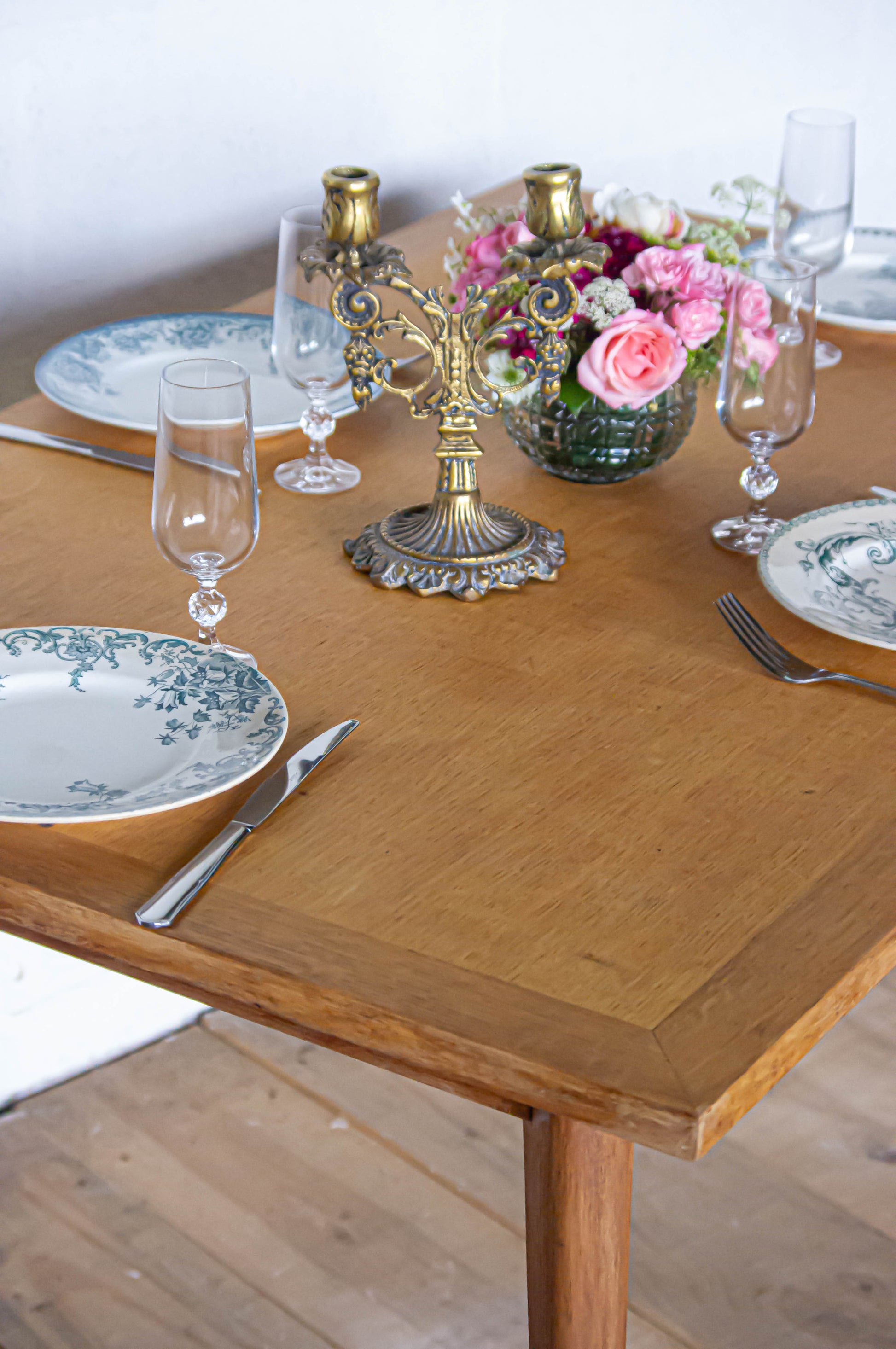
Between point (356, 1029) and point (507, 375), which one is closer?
point (356, 1029)

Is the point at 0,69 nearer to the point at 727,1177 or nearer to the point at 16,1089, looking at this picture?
the point at 16,1089

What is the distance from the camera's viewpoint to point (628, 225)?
1.15 metres

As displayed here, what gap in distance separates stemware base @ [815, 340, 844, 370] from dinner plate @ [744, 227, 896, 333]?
0.16ft

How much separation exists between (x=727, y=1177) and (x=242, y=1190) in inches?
22.4

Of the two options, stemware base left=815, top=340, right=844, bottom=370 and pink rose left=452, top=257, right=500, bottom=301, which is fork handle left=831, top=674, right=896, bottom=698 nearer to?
pink rose left=452, top=257, right=500, bottom=301

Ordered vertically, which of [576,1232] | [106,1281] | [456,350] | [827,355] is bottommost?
[106,1281]

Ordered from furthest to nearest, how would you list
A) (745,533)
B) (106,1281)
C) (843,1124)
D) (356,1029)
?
1. (843,1124)
2. (106,1281)
3. (745,533)
4. (356,1029)

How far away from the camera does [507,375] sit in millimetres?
1164

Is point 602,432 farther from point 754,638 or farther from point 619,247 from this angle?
point 754,638

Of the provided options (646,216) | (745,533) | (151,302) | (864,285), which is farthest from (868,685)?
(151,302)

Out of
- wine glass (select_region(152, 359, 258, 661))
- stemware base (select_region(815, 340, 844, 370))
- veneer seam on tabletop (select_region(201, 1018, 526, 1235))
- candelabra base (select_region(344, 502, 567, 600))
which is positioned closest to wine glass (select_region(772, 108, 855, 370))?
stemware base (select_region(815, 340, 844, 370))

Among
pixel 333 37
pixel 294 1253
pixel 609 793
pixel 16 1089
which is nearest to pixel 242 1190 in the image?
pixel 294 1253

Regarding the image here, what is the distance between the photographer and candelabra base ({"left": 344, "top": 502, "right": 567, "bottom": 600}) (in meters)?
1.06

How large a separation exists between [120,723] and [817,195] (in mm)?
1163
